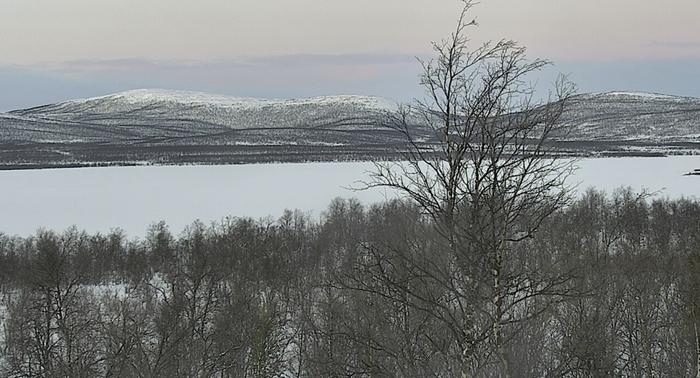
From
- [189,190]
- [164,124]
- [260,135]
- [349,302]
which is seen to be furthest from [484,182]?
[164,124]

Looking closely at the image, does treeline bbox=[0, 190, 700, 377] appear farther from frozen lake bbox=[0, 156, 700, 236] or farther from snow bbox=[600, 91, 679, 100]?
snow bbox=[600, 91, 679, 100]

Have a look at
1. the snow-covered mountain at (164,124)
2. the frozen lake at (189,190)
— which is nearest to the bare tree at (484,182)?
the frozen lake at (189,190)

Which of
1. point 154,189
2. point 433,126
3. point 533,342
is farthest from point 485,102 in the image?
point 154,189

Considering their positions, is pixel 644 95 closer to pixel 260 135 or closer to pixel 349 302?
pixel 260 135

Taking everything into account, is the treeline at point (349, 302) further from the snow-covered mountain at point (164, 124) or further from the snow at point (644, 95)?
the snow at point (644, 95)

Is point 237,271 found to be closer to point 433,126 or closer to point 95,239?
point 95,239

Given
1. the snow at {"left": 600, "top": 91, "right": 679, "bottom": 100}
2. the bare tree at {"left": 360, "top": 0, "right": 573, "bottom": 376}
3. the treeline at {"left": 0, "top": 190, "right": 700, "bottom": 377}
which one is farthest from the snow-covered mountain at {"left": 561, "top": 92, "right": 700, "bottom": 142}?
the bare tree at {"left": 360, "top": 0, "right": 573, "bottom": 376}
